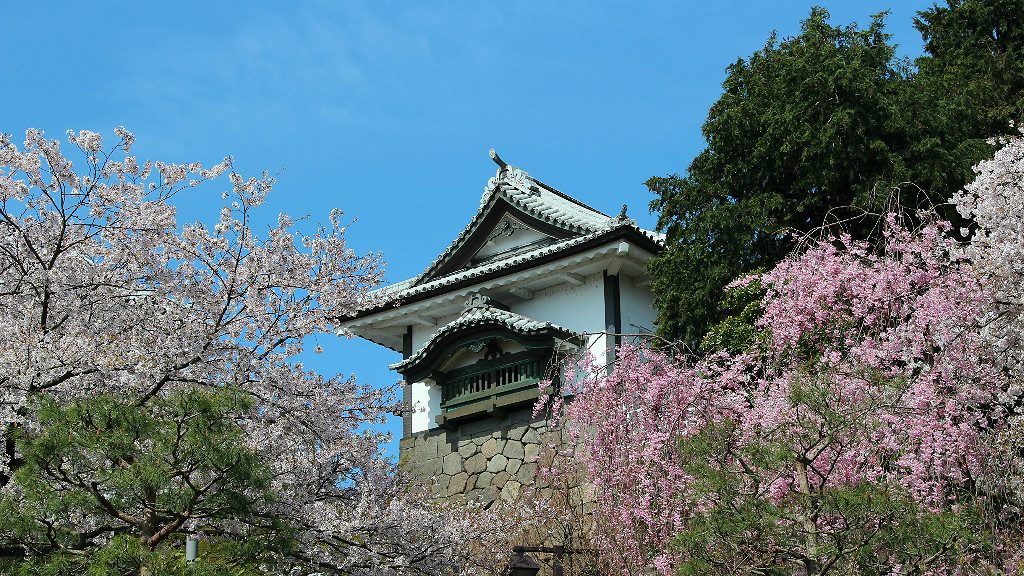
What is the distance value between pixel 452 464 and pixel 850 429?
35.6 feet

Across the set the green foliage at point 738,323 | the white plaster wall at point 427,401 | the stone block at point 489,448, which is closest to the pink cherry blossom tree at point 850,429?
the green foliage at point 738,323

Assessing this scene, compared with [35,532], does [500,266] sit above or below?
above

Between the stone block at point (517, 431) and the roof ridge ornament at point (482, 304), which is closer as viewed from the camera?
the stone block at point (517, 431)

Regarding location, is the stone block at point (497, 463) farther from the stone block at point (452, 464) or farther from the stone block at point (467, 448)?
the stone block at point (452, 464)

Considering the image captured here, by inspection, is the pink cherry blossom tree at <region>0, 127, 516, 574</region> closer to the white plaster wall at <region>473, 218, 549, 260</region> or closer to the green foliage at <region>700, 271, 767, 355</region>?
the green foliage at <region>700, 271, 767, 355</region>

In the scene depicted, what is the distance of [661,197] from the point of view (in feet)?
54.2

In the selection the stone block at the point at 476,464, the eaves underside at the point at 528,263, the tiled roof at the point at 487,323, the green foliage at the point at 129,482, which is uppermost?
the eaves underside at the point at 528,263

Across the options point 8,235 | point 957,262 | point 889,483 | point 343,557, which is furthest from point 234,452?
point 957,262

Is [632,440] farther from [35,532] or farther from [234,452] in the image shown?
[35,532]

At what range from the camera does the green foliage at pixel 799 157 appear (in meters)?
14.6

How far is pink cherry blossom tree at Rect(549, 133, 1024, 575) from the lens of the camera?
7656 millimetres

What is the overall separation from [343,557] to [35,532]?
314 centimetres

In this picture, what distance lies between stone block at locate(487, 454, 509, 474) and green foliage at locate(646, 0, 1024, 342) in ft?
13.0

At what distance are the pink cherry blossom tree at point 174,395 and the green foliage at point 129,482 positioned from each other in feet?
0.05
